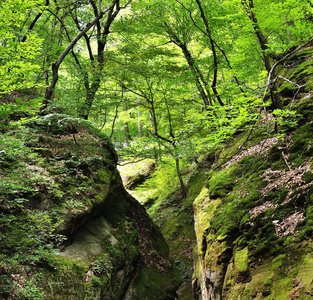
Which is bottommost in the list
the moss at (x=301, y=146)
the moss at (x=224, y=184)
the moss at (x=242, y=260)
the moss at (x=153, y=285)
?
the moss at (x=153, y=285)

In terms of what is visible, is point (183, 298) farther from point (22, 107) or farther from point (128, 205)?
point (22, 107)

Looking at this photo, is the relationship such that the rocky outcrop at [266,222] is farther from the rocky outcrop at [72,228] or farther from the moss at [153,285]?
the rocky outcrop at [72,228]

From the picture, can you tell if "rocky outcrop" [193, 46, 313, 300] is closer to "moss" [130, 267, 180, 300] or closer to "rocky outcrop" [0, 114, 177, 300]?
"moss" [130, 267, 180, 300]

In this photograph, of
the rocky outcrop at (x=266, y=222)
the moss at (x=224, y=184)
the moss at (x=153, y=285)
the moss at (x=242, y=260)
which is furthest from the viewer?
the moss at (x=153, y=285)

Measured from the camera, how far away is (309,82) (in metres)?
6.45

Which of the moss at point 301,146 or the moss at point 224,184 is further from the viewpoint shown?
the moss at point 224,184

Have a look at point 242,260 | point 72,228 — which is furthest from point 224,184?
point 72,228

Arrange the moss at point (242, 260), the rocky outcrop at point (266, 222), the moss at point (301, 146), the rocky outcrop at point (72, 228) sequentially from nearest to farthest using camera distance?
the rocky outcrop at point (266, 222) → the moss at point (242, 260) → the rocky outcrop at point (72, 228) → the moss at point (301, 146)

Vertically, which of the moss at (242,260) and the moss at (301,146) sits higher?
the moss at (301,146)

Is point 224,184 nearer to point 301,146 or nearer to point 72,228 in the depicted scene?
point 301,146

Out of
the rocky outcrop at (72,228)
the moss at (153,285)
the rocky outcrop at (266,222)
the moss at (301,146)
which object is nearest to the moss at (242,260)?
the rocky outcrop at (266,222)

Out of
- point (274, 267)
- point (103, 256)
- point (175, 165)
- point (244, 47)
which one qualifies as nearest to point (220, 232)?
point (274, 267)

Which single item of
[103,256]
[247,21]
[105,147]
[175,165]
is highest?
[247,21]

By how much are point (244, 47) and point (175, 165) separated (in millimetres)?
7502
